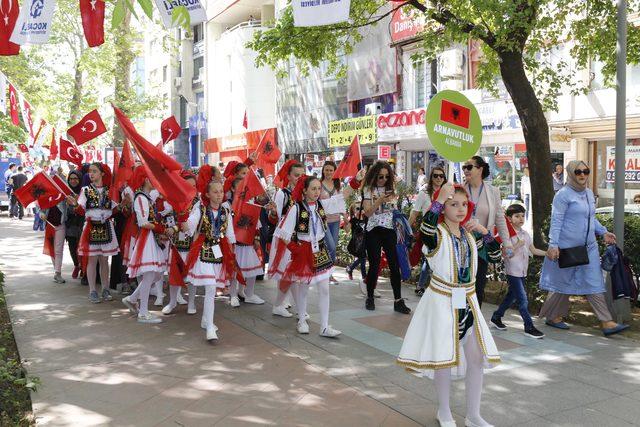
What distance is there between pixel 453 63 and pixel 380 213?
15072mm

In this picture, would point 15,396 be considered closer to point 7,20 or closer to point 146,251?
point 146,251

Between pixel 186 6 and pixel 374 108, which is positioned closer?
pixel 186 6

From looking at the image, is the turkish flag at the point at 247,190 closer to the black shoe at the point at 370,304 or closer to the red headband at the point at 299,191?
the red headband at the point at 299,191

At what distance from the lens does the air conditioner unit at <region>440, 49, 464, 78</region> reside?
21344mm

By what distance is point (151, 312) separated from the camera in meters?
7.87

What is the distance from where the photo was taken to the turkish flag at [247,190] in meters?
8.02

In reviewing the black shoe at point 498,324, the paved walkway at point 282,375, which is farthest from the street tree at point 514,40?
the paved walkway at point 282,375

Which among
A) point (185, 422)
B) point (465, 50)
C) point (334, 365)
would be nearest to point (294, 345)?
point (334, 365)

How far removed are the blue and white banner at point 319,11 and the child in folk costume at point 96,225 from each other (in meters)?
3.82

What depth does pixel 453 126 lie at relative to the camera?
4723 mm

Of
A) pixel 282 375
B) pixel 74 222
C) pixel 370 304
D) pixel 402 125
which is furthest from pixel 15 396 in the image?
pixel 402 125

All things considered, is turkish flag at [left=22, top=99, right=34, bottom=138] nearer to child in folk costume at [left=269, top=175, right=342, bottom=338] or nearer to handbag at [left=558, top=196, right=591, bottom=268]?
child in folk costume at [left=269, top=175, right=342, bottom=338]

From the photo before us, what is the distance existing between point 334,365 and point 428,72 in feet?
63.5

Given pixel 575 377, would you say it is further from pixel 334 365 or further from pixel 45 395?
pixel 45 395
